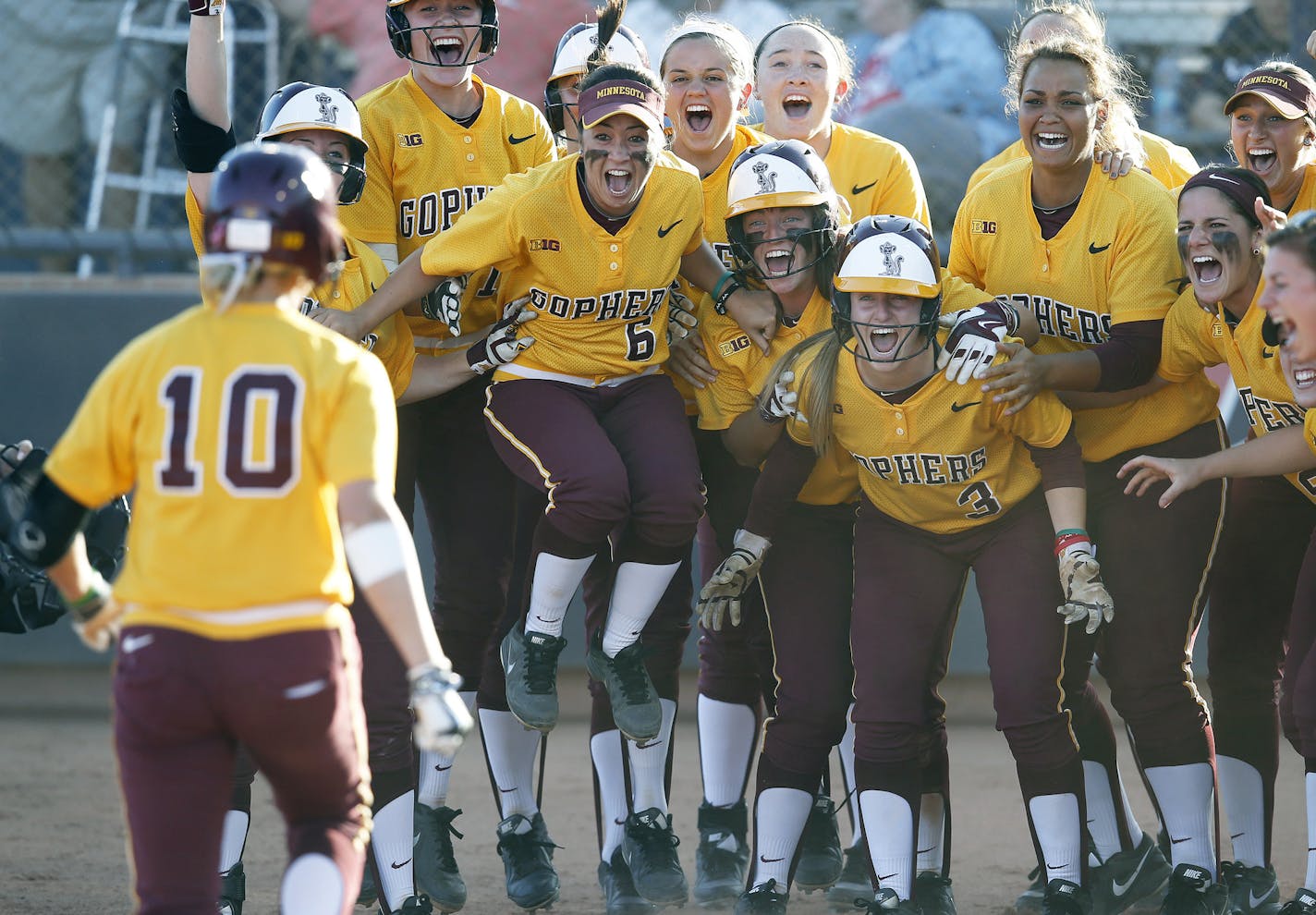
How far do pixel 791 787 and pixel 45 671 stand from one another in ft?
12.8

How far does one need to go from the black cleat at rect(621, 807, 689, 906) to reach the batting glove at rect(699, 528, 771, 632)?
2.09ft

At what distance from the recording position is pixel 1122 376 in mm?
3959

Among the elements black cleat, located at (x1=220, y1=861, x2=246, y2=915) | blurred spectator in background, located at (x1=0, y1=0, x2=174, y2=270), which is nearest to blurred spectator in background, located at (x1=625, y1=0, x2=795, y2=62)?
blurred spectator in background, located at (x1=0, y1=0, x2=174, y2=270)

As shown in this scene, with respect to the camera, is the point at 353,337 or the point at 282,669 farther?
the point at 353,337

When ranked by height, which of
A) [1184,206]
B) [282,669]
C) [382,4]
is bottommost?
[282,669]

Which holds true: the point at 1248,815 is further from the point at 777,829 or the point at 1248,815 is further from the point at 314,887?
the point at 314,887

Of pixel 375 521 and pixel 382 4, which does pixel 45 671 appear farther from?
pixel 375 521

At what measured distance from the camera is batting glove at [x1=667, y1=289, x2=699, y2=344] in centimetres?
432

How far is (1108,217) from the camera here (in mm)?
4062

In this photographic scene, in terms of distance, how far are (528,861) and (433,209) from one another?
181 cm

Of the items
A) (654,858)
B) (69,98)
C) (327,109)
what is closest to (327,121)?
(327,109)

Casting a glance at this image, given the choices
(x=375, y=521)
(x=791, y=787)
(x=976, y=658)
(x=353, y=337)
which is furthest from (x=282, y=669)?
(x=976, y=658)

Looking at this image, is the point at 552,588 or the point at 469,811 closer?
the point at 552,588

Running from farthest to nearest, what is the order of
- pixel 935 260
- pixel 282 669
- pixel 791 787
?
1. pixel 791 787
2. pixel 935 260
3. pixel 282 669
